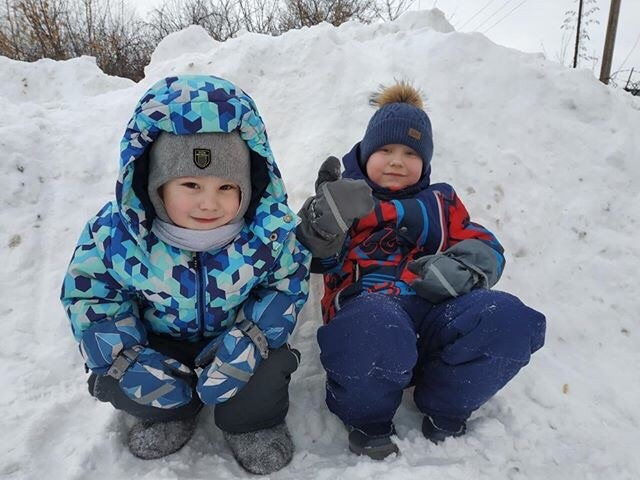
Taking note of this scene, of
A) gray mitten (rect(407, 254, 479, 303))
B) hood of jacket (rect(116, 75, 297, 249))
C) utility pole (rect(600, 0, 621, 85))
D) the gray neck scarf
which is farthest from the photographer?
utility pole (rect(600, 0, 621, 85))

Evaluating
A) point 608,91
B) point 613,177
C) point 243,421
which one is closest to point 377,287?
point 243,421

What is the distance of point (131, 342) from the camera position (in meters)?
1.57

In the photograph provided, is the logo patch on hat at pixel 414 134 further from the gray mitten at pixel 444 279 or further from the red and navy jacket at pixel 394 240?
the gray mitten at pixel 444 279

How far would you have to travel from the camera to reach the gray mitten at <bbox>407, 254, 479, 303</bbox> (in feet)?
5.92

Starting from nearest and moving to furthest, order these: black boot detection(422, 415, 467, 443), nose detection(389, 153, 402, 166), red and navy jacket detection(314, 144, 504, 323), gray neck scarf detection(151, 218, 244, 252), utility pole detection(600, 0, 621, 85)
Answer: gray neck scarf detection(151, 218, 244, 252) → black boot detection(422, 415, 467, 443) → red and navy jacket detection(314, 144, 504, 323) → nose detection(389, 153, 402, 166) → utility pole detection(600, 0, 621, 85)

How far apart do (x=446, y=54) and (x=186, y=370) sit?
292 cm

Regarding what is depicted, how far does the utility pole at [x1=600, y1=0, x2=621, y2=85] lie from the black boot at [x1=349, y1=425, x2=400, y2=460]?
7908mm

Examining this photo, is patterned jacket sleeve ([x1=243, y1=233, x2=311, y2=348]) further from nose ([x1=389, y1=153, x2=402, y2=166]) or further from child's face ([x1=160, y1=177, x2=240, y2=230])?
nose ([x1=389, y1=153, x2=402, y2=166])

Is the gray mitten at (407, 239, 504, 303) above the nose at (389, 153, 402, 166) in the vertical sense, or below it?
below

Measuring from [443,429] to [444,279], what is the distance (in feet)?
1.76

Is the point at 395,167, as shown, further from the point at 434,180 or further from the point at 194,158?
the point at 194,158

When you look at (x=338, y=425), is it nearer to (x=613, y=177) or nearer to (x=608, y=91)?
(x=613, y=177)

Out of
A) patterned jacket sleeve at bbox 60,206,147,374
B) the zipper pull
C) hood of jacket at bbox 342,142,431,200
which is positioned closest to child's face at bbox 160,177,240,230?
the zipper pull

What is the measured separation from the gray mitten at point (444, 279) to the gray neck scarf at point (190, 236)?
77 cm
